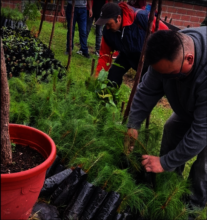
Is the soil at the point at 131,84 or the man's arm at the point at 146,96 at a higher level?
the man's arm at the point at 146,96

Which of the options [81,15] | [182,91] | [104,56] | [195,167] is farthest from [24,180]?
[81,15]

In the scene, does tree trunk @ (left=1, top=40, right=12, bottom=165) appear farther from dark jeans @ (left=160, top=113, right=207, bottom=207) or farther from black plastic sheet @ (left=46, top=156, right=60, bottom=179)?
dark jeans @ (left=160, top=113, right=207, bottom=207)

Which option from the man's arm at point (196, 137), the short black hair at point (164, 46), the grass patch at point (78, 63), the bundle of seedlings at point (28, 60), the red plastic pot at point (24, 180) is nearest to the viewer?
the red plastic pot at point (24, 180)

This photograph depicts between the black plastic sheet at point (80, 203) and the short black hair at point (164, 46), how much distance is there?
3.57ft

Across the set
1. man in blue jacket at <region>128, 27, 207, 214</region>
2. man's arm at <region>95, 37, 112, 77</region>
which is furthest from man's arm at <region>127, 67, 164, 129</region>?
man's arm at <region>95, 37, 112, 77</region>

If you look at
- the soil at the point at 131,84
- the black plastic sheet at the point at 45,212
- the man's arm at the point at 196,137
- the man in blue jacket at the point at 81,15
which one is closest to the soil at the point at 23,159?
the black plastic sheet at the point at 45,212

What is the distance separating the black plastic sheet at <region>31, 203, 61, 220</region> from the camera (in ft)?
6.88

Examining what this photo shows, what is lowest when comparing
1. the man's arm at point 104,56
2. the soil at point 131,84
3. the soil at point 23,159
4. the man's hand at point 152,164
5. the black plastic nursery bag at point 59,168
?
the soil at point 131,84

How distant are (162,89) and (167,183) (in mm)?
829

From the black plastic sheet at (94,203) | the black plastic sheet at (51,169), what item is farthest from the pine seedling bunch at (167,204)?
the black plastic sheet at (51,169)

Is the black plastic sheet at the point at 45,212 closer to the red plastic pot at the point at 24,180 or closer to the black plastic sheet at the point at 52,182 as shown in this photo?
the black plastic sheet at the point at 52,182

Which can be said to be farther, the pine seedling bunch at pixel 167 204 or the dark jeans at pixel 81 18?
the dark jeans at pixel 81 18

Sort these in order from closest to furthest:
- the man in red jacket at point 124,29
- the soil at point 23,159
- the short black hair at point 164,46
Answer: the soil at point 23,159, the short black hair at point 164,46, the man in red jacket at point 124,29

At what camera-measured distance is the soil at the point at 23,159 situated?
163 centimetres
